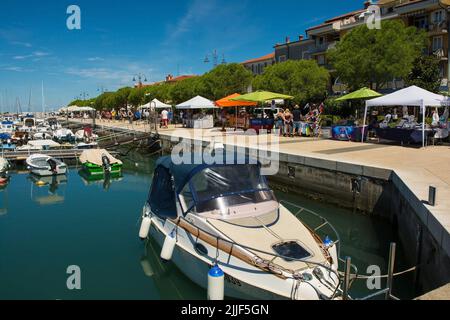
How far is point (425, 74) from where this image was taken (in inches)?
1194

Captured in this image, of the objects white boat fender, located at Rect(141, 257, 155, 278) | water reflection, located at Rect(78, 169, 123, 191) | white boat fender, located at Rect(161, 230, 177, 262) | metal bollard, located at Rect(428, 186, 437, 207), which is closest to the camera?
metal bollard, located at Rect(428, 186, 437, 207)

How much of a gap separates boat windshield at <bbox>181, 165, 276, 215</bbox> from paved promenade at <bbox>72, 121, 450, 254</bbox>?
3132mm

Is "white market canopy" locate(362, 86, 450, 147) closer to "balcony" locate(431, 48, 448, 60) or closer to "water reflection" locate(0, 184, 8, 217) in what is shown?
"water reflection" locate(0, 184, 8, 217)

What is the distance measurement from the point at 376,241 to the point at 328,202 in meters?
3.42

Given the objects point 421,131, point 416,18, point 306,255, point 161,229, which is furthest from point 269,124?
point 416,18

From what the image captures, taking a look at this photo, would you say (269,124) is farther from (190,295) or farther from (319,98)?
(190,295)

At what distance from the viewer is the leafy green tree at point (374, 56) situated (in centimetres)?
2517

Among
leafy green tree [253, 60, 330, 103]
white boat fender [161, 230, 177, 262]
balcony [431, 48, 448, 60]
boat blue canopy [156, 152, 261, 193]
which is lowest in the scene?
white boat fender [161, 230, 177, 262]

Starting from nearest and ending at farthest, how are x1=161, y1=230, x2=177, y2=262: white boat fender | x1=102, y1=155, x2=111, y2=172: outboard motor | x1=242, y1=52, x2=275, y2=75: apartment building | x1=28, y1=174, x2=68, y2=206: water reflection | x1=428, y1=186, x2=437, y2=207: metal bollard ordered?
x1=428, y1=186, x2=437, y2=207: metal bollard, x1=161, y1=230, x2=177, y2=262: white boat fender, x1=28, y1=174, x2=68, y2=206: water reflection, x1=102, y1=155, x2=111, y2=172: outboard motor, x1=242, y1=52, x2=275, y2=75: apartment building

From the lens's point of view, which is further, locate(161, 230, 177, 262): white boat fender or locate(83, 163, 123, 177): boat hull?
locate(83, 163, 123, 177): boat hull

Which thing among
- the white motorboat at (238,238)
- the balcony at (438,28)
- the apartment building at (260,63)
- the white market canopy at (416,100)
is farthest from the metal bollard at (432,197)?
the apartment building at (260,63)

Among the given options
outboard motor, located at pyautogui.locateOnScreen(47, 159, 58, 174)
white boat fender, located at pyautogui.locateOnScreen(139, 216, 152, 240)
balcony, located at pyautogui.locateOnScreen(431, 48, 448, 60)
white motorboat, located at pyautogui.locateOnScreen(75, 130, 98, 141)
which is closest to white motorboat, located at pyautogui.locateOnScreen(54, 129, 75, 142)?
white motorboat, located at pyautogui.locateOnScreen(75, 130, 98, 141)

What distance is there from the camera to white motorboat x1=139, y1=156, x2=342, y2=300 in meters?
5.67

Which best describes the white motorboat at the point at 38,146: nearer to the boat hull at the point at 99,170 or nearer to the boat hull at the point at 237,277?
the boat hull at the point at 99,170
